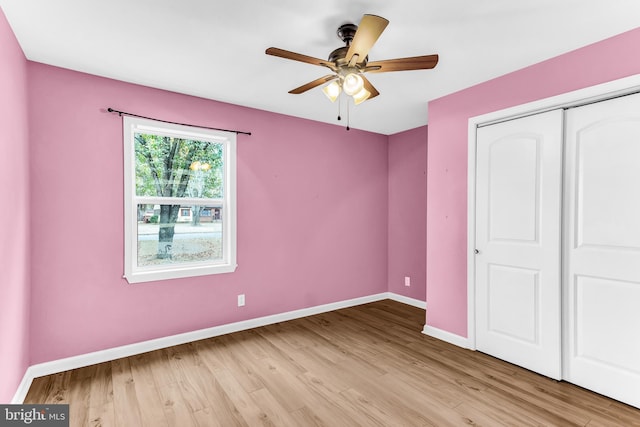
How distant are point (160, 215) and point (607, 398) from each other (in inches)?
153

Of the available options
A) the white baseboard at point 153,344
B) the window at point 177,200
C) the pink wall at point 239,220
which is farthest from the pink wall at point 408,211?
the window at point 177,200

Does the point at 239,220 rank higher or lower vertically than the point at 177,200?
lower

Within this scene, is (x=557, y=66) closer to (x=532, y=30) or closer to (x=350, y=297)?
(x=532, y=30)

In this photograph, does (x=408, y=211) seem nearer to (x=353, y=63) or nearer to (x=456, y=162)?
(x=456, y=162)

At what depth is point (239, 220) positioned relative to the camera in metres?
3.53

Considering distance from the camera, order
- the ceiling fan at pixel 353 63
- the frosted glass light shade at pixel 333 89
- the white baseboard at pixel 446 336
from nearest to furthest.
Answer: the ceiling fan at pixel 353 63, the frosted glass light shade at pixel 333 89, the white baseboard at pixel 446 336

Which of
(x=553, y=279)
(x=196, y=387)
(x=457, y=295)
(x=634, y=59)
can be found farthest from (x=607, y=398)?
(x=196, y=387)

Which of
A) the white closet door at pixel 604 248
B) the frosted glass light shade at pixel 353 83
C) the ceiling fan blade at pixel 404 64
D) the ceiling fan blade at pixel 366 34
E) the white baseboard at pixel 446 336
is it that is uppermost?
the ceiling fan blade at pixel 366 34

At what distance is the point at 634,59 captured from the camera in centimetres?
208

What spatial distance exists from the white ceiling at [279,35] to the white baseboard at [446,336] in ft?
7.85

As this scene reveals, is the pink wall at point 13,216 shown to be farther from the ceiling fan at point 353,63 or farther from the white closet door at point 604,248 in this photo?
the white closet door at point 604,248

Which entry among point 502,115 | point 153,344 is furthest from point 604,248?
point 153,344

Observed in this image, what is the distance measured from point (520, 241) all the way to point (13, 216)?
3699mm

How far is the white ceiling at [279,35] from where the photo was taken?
72.3 inches
